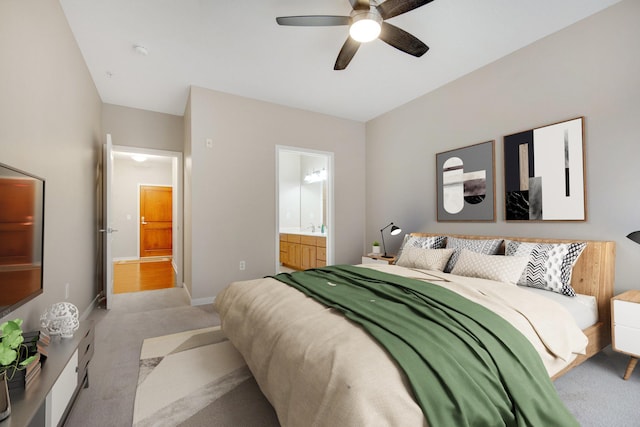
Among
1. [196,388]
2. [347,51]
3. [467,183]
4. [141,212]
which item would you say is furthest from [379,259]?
[141,212]

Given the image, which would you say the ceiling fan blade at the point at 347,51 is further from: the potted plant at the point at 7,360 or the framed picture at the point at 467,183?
the potted plant at the point at 7,360

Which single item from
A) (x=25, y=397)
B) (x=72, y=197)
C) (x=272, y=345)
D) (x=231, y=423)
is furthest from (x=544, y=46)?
(x=72, y=197)

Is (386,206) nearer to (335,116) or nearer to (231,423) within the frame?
(335,116)

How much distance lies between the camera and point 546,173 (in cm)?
273

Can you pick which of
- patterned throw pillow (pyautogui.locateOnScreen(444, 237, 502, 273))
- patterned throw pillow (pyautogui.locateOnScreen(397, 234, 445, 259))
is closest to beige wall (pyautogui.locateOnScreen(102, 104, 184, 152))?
patterned throw pillow (pyautogui.locateOnScreen(397, 234, 445, 259))

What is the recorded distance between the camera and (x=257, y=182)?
4.12 meters

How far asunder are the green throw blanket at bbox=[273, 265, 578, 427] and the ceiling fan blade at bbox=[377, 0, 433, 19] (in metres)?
1.86

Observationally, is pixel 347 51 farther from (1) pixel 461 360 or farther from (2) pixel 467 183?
(1) pixel 461 360

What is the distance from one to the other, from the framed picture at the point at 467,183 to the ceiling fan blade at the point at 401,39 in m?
1.43

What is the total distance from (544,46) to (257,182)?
3.43m

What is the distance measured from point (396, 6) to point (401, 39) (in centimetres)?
34

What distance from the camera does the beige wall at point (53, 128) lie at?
1641 mm

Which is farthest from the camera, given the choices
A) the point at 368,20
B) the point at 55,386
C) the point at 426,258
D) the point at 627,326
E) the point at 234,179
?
the point at 234,179

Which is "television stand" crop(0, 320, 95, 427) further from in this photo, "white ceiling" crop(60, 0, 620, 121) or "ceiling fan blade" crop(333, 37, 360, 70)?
"ceiling fan blade" crop(333, 37, 360, 70)
